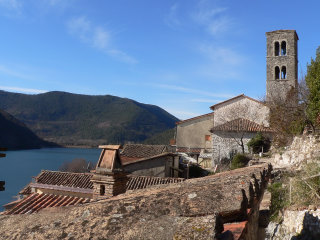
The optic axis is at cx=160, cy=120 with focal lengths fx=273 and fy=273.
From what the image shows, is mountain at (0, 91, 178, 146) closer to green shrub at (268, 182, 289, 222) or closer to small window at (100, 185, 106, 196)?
small window at (100, 185, 106, 196)

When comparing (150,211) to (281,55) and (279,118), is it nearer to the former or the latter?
(279,118)

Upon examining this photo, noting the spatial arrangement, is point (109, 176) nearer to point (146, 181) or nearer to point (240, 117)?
point (146, 181)

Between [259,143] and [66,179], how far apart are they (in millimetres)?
17879

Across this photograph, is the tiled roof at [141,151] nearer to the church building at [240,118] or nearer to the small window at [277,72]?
the church building at [240,118]

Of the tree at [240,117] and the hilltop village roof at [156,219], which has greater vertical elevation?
the tree at [240,117]

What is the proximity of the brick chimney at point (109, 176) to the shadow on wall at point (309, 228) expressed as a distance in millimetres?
4128

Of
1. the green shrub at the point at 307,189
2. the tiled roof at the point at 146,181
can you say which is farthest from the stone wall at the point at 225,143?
the green shrub at the point at 307,189

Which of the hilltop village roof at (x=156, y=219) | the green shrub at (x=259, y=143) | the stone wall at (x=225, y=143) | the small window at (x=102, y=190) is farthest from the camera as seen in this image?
the stone wall at (x=225, y=143)

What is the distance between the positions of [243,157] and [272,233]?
58.9 feet

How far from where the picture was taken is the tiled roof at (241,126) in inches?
1030

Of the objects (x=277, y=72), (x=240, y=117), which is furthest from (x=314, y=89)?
(x=277, y=72)

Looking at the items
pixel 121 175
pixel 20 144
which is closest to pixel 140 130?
pixel 20 144

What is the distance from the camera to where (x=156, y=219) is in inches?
74.0

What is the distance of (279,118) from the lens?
1902 centimetres
